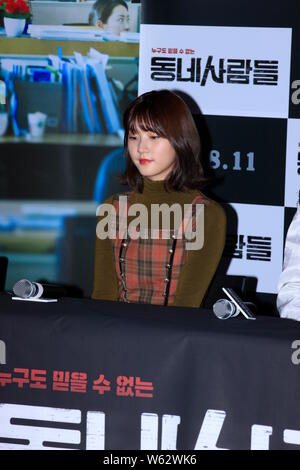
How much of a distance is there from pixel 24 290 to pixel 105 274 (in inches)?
22.8

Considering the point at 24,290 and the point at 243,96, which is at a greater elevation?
the point at 243,96

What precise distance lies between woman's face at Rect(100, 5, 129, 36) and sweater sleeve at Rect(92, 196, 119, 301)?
1.87 metres

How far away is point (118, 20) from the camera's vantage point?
3.92 metres

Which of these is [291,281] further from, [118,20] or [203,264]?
[118,20]

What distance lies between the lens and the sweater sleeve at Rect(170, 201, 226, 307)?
7.38ft

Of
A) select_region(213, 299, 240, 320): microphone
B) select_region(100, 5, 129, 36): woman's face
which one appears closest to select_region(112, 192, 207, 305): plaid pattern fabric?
select_region(213, 299, 240, 320): microphone

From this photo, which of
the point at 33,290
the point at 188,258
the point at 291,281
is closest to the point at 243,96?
the point at 188,258

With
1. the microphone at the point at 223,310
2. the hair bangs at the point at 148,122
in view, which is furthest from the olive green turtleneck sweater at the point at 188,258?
the microphone at the point at 223,310

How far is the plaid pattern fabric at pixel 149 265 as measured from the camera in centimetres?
233

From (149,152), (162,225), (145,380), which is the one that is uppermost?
(149,152)

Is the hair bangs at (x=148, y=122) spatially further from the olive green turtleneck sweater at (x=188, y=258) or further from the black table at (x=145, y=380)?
the black table at (x=145, y=380)

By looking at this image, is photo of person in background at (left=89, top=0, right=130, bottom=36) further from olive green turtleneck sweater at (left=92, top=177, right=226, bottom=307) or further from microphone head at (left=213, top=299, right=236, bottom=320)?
microphone head at (left=213, top=299, right=236, bottom=320)

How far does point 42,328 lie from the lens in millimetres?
1692

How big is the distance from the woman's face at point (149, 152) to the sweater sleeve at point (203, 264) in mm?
208
